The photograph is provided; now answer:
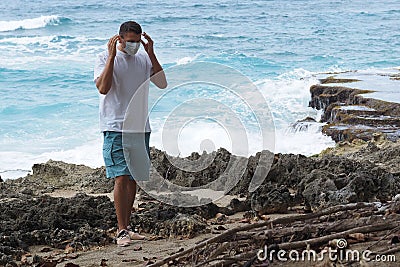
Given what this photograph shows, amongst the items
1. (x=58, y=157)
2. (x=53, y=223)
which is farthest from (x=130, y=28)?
(x=58, y=157)

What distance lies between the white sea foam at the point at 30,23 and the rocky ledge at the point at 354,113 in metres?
23.6

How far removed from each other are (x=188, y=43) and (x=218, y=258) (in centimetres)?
2601

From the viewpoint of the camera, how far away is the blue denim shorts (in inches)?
185

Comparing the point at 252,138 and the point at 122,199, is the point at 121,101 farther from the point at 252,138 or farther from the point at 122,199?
the point at 252,138

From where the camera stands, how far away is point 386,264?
2.99m

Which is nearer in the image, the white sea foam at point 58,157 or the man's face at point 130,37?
the man's face at point 130,37

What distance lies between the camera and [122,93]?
4711 millimetres

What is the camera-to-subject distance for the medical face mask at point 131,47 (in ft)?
15.5

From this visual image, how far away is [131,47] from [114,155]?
0.76 metres

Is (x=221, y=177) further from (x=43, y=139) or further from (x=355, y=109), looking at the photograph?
(x=43, y=139)

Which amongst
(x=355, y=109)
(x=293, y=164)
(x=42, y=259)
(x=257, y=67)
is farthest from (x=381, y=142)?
(x=257, y=67)

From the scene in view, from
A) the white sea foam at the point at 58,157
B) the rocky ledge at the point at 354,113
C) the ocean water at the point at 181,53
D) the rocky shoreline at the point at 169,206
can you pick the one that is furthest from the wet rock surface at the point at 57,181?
the white sea foam at the point at 58,157

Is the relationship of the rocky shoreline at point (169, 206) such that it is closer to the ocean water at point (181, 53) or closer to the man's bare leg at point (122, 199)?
the man's bare leg at point (122, 199)

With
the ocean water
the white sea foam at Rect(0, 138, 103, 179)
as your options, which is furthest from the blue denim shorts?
the white sea foam at Rect(0, 138, 103, 179)
